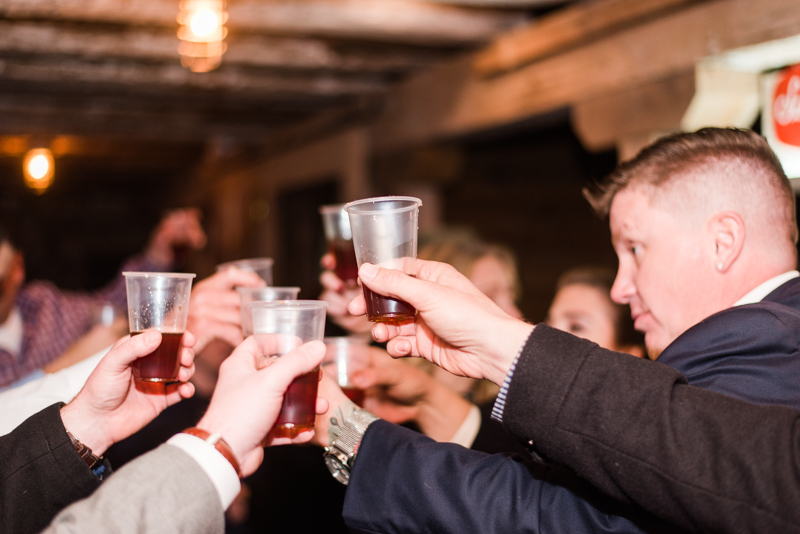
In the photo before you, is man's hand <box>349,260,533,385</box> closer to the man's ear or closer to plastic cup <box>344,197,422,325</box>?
plastic cup <box>344,197,422,325</box>

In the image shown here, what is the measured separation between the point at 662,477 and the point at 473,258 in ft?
7.37

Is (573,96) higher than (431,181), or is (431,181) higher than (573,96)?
(573,96)

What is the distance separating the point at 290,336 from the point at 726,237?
1.14 metres

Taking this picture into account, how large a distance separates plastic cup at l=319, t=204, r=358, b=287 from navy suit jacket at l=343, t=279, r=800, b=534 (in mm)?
650

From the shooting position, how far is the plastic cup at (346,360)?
1972 millimetres

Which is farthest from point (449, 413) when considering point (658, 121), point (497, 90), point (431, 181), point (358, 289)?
point (431, 181)

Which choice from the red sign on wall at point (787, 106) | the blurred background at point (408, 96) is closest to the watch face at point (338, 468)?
the blurred background at point (408, 96)

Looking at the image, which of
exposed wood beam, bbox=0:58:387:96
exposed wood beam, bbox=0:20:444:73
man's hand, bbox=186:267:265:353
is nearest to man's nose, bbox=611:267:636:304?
man's hand, bbox=186:267:265:353

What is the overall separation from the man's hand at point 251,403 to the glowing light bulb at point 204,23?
2401mm

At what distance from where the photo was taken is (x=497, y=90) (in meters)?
3.89

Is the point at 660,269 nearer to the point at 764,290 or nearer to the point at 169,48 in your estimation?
the point at 764,290

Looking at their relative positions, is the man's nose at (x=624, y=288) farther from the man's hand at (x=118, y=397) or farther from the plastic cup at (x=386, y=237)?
the man's hand at (x=118, y=397)

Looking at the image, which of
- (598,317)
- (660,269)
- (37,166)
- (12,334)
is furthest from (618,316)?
(37,166)

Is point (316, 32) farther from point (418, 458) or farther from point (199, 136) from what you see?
point (199, 136)
